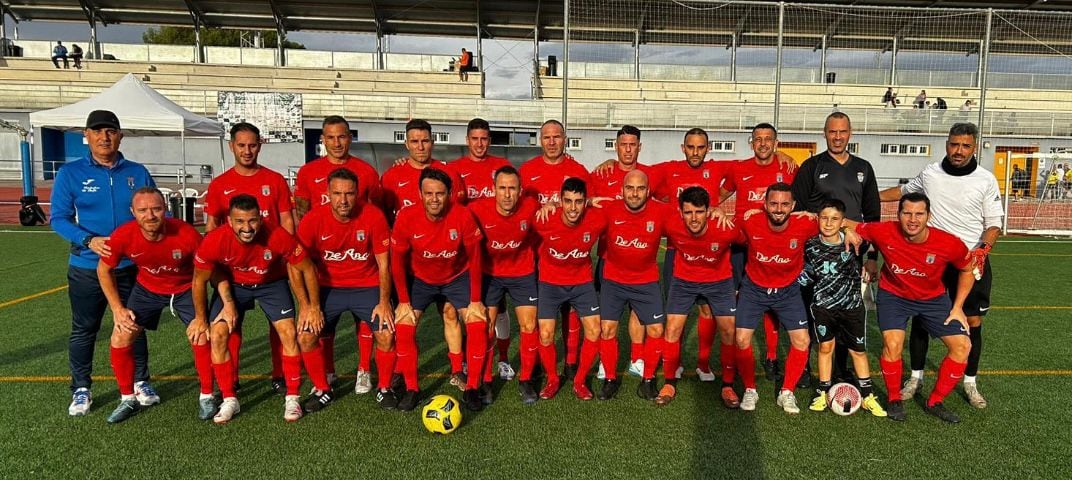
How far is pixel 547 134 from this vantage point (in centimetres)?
522

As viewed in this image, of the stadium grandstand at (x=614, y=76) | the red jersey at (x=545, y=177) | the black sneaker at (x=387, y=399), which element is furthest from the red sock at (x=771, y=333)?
the stadium grandstand at (x=614, y=76)

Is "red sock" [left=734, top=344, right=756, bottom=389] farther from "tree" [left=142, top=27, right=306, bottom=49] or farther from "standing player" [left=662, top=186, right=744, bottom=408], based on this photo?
"tree" [left=142, top=27, right=306, bottom=49]

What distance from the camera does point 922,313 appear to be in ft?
14.4

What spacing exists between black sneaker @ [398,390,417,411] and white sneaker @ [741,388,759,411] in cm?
234

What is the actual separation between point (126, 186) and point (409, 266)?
6.59 ft

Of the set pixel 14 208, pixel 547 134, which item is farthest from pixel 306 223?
pixel 14 208

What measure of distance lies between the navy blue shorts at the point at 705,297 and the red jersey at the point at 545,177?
125cm

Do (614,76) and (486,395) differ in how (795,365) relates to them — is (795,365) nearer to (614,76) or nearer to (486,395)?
(486,395)

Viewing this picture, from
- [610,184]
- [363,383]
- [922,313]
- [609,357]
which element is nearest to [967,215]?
[922,313]

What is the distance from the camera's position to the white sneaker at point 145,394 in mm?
4371

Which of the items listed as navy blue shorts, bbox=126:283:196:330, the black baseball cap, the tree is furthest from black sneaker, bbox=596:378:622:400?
the tree

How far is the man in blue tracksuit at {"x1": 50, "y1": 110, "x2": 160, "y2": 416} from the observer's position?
4137 millimetres

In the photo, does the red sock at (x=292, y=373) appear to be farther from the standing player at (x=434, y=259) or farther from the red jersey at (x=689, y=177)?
the red jersey at (x=689, y=177)

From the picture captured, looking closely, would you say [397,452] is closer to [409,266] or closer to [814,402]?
[409,266]
